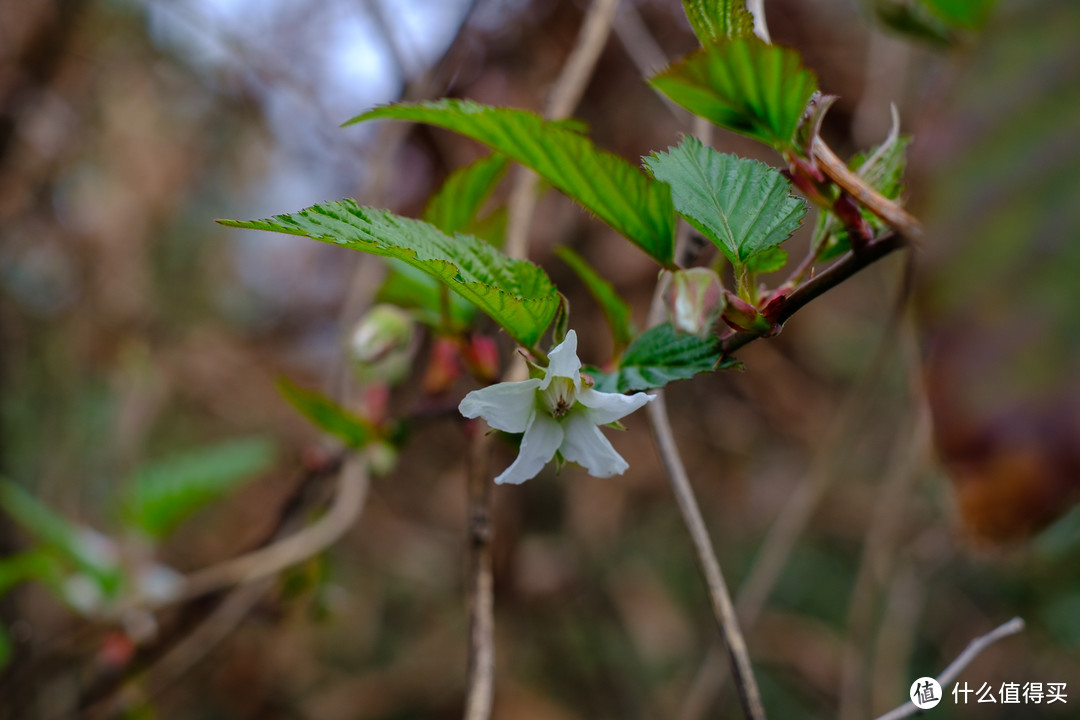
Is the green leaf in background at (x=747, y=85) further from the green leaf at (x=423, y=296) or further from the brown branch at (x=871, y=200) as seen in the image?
the green leaf at (x=423, y=296)

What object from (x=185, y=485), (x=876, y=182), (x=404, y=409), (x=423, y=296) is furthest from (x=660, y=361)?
(x=404, y=409)

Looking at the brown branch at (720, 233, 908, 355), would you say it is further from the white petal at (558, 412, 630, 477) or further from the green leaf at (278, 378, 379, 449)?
the green leaf at (278, 378, 379, 449)

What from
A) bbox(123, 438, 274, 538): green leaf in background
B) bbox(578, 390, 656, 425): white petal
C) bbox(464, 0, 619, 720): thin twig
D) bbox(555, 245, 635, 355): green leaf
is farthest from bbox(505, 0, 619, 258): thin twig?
bbox(123, 438, 274, 538): green leaf in background

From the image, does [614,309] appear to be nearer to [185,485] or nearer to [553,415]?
[553,415]

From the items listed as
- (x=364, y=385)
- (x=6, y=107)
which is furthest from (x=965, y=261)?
(x=6, y=107)

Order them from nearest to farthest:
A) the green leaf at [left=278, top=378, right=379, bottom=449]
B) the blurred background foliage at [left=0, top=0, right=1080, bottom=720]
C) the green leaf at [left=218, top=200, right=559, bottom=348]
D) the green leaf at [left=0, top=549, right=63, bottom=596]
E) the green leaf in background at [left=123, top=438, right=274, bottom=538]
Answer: the green leaf at [left=218, top=200, right=559, bottom=348], the green leaf at [left=278, top=378, right=379, bottom=449], the green leaf at [left=0, top=549, right=63, bottom=596], the green leaf in background at [left=123, top=438, right=274, bottom=538], the blurred background foliage at [left=0, top=0, right=1080, bottom=720]

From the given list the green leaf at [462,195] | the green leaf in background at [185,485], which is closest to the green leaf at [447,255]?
the green leaf at [462,195]
